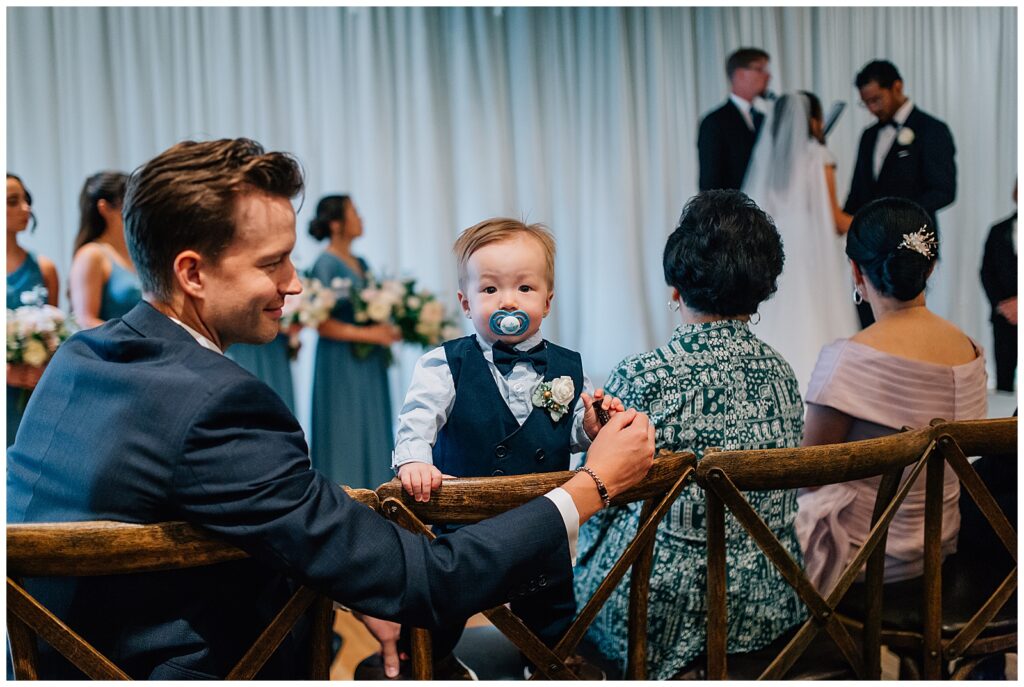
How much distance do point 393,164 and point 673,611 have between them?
4412 millimetres

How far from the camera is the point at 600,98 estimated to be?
19.3 feet

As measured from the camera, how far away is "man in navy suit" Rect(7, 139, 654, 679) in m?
1.18

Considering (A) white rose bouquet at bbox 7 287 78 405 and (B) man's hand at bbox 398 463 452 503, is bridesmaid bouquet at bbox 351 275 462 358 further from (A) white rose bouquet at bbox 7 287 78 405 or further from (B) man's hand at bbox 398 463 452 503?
(B) man's hand at bbox 398 463 452 503

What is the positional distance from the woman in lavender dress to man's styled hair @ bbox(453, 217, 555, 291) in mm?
717

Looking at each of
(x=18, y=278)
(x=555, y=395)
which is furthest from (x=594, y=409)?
(x=18, y=278)

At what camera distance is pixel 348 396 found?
14.5 ft

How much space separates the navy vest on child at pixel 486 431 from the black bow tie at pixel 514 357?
32 mm

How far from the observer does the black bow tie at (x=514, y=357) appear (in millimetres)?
1790

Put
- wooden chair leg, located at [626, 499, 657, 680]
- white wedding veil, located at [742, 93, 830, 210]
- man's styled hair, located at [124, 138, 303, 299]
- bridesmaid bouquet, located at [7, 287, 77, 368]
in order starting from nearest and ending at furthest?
1. man's styled hair, located at [124, 138, 303, 299]
2. wooden chair leg, located at [626, 499, 657, 680]
3. bridesmaid bouquet, located at [7, 287, 77, 368]
4. white wedding veil, located at [742, 93, 830, 210]

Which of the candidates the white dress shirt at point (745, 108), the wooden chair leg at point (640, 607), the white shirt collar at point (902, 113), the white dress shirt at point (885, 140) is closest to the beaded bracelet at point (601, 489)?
the wooden chair leg at point (640, 607)

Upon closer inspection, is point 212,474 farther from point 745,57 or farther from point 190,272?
point 745,57

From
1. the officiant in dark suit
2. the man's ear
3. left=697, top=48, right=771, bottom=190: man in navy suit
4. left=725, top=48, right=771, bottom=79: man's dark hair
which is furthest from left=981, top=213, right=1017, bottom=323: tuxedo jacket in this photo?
the man's ear

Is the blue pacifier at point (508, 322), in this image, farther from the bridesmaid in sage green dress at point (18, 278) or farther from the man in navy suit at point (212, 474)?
the bridesmaid in sage green dress at point (18, 278)

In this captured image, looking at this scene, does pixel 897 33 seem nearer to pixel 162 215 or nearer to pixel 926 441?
pixel 926 441
